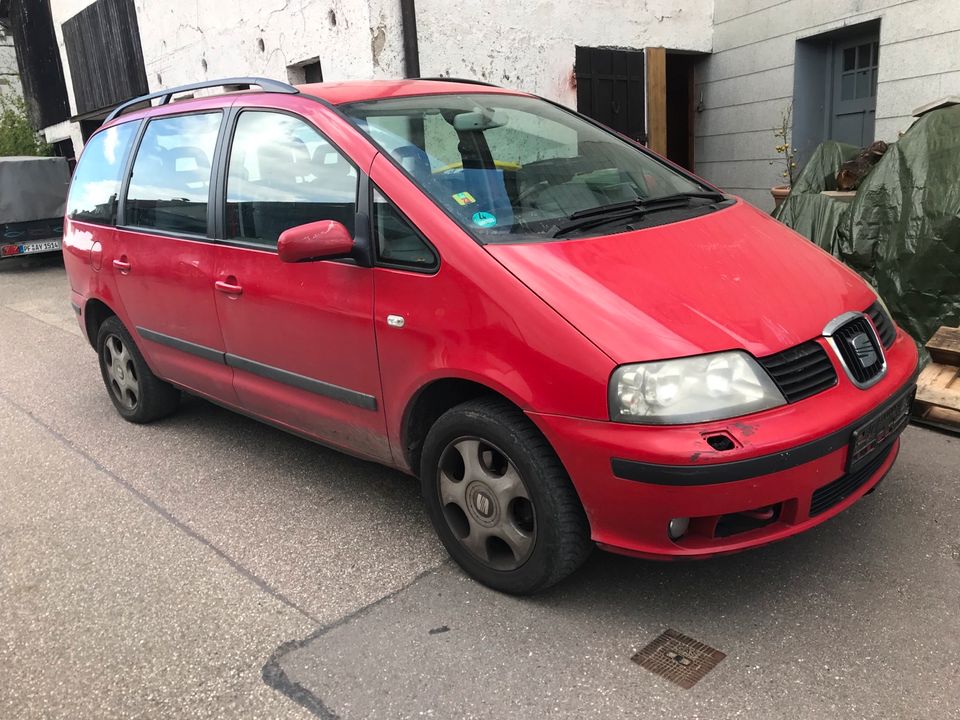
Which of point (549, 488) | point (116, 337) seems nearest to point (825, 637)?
point (549, 488)

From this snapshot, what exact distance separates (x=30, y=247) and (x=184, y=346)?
452 inches

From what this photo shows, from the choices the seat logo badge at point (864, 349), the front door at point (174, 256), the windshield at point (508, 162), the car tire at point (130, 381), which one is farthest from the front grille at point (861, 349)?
the car tire at point (130, 381)

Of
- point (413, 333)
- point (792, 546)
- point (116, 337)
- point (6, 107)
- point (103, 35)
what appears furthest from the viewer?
point (6, 107)

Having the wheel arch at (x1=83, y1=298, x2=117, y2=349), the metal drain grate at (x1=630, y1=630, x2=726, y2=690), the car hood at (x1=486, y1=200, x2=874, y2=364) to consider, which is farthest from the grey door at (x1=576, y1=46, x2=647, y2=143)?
the metal drain grate at (x1=630, y1=630, x2=726, y2=690)

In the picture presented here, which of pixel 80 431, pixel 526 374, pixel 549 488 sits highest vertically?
pixel 526 374

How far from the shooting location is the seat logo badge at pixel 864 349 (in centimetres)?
265

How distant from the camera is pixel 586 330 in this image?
2.41m

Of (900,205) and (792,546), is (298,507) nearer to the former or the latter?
(792,546)

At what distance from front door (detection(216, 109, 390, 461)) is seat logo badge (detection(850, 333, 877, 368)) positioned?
1.65 meters

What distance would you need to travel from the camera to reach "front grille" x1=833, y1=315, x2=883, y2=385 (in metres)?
2.60

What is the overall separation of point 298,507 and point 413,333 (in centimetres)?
128

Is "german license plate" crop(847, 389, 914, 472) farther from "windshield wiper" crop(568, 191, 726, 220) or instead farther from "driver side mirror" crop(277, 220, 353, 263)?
"driver side mirror" crop(277, 220, 353, 263)

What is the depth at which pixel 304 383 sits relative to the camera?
3.38 m

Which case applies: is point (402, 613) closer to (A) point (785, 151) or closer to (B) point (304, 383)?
(B) point (304, 383)
